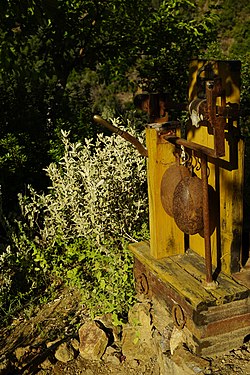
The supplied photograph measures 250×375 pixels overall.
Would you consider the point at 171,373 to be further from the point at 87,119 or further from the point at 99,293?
the point at 87,119

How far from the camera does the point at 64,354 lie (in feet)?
12.3

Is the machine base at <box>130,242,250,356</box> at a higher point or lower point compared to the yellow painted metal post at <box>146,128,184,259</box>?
lower

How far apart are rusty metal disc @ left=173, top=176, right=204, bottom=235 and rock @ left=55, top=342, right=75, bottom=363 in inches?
56.1

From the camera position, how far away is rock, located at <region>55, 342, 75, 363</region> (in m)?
3.74

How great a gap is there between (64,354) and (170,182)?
62.9 inches

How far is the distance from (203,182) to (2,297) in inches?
94.1

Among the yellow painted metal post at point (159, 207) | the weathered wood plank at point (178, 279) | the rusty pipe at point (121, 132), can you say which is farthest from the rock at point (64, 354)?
the rusty pipe at point (121, 132)

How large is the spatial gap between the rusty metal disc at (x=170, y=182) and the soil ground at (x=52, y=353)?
3.43 feet

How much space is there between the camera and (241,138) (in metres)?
3.03

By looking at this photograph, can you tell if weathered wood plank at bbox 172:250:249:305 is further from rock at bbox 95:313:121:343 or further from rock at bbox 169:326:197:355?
rock at bbox 95:313:121:343

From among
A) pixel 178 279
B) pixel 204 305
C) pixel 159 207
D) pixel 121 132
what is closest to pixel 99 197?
pixel 159 207

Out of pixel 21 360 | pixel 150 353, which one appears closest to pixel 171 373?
pixel 150 353

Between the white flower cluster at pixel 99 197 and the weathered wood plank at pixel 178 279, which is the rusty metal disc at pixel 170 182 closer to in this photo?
the weathered wood plank at pixel 178 279

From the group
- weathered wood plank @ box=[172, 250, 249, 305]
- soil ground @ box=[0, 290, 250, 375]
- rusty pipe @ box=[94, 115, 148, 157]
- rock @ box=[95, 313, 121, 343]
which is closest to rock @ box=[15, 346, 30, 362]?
soil ground @ box=[0, 290, 250, 375]
